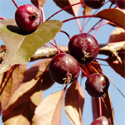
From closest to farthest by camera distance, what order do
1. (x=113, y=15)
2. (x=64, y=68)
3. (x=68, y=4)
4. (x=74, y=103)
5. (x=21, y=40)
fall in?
(x=21, y=40) < (x=64, y=68) < (x=113, y=15) < (x=74, y=103) < (x=68, y=4)

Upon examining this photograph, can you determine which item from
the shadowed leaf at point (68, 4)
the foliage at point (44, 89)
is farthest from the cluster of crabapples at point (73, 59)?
the shadowed leaf at point (68, 4)

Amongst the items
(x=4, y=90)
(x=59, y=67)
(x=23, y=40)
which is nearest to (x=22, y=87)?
(x=4, y=90)

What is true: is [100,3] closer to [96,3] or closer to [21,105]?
[96,3]

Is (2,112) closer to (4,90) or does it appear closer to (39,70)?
(4,90)

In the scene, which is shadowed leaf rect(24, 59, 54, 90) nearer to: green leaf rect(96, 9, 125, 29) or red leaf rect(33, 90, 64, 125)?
red leaf rect(33, 90, 64, 125)

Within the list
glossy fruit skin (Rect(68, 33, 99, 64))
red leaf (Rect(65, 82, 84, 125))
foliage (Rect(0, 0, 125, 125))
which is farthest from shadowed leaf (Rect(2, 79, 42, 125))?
glossy fruit skin (Rect(68, 33, 99, 64))

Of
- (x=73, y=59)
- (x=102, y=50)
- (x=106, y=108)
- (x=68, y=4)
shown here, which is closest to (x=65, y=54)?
(x=73, y=59)

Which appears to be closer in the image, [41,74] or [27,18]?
[27,18]
